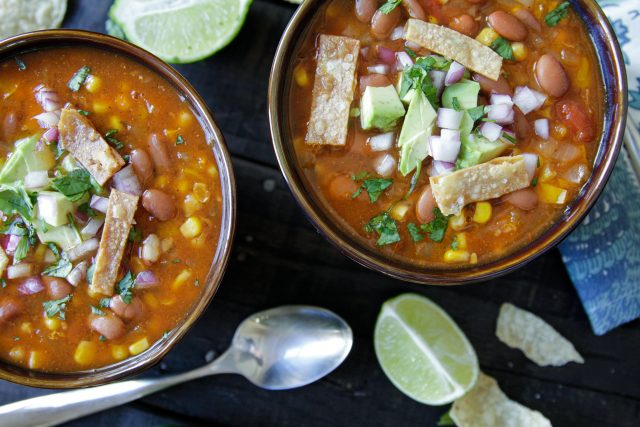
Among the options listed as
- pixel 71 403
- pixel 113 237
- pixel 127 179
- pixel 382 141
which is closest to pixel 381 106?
pixel 382 141

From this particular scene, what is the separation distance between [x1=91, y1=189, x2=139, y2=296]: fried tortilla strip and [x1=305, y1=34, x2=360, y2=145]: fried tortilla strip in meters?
0.70

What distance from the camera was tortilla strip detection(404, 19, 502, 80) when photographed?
2297 mm

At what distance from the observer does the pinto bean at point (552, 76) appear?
2336 mm

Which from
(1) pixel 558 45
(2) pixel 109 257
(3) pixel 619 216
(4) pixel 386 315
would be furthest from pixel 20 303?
(3) pixel 619 216

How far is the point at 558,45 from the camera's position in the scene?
2.43 m

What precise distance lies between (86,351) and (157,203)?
646 mm

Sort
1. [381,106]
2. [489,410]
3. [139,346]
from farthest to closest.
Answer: [489,410], [139,346], [381,106]

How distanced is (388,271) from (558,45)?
3.48 ft

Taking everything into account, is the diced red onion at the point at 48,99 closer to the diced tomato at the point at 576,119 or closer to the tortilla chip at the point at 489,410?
the diced tomato at the point at 576,119

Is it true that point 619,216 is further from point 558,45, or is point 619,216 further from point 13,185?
point 13,185

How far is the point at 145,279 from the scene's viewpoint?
2406 millimetres

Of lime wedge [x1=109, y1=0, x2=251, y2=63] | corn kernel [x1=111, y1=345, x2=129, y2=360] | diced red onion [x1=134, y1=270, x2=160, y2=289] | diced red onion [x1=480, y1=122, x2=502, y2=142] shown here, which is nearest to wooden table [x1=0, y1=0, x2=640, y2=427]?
lime wedge [x1=109, y1=0, x2=251, y2=63]

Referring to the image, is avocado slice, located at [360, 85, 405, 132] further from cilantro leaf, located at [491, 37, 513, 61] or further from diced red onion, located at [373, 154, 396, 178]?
cilantro leaf, located at [491, 37, 513, 61]

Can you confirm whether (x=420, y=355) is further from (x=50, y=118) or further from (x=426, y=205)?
(x=50, y=118)
